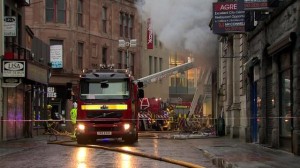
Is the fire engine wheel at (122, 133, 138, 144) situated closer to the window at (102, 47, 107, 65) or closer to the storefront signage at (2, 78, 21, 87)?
the storefront signage at (2, 78, 21, 87)

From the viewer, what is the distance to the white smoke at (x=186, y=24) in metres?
32.4

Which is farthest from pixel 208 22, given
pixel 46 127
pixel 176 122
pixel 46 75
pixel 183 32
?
pixel 176 122

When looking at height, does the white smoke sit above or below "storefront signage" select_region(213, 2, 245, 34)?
above

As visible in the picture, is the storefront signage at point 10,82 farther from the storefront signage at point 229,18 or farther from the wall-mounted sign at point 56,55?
the wall-mounted sign at point 56,55

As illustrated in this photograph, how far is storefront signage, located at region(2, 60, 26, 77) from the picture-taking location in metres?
24.8

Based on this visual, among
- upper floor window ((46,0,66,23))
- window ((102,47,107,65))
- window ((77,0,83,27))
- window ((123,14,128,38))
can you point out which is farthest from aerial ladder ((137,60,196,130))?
window ((123,14,128,38))

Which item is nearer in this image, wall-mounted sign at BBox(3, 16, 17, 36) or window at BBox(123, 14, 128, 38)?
wall-mounted sign at BBox(3, 16, 17, 36)

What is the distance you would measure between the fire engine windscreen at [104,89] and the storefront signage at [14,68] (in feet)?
9.45

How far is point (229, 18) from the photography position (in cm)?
2175

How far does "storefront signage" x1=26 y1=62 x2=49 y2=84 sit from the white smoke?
24.5 feet

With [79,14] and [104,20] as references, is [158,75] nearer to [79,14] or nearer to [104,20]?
[79,14]

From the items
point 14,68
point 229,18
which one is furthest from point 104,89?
point 229,18

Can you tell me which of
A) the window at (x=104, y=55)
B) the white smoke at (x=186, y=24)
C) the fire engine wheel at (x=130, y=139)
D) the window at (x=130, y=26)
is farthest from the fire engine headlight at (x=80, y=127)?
the window at (x=130, y=26)

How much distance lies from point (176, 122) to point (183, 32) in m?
15.3
